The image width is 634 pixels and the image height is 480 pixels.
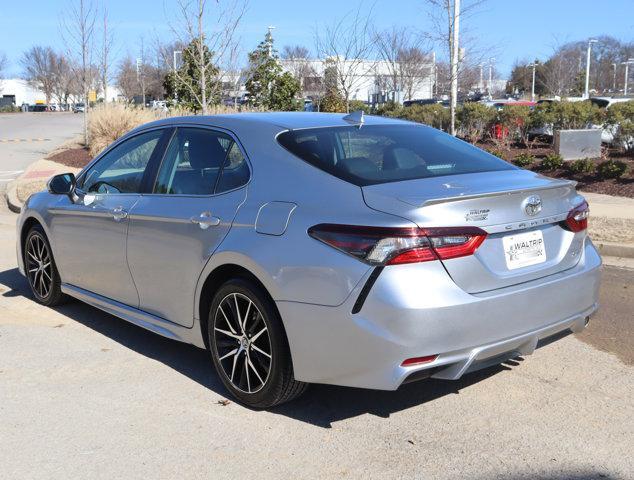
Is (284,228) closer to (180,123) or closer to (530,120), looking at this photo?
(180,123)

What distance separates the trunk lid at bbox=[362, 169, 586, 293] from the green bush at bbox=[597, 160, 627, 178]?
31.7 feet

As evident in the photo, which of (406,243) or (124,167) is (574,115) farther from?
(406,243)

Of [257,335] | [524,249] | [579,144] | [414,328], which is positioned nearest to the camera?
[414,328]

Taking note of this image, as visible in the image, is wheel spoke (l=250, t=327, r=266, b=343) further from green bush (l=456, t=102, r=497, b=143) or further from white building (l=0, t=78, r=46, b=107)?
white building (l=0, t=78, r=46, b=107)

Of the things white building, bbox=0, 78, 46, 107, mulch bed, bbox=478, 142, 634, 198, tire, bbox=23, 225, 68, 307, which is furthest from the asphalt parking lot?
white building, bbox=0, 78, 46, 107

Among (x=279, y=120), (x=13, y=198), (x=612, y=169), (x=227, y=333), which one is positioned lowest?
(x=13, y=198)

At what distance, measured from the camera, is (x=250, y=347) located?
13.3 feet

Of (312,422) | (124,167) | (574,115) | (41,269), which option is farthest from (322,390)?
(574,115)

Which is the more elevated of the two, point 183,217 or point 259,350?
point 183,217

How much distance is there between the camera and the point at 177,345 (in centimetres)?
544

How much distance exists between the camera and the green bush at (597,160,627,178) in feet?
42.2

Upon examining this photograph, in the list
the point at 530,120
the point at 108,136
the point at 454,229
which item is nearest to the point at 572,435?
the point at 454,229

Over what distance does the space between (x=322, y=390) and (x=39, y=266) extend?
10.3 feet

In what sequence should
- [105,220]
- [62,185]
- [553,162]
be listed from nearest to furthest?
[105,220], [62,185], [553,162]
